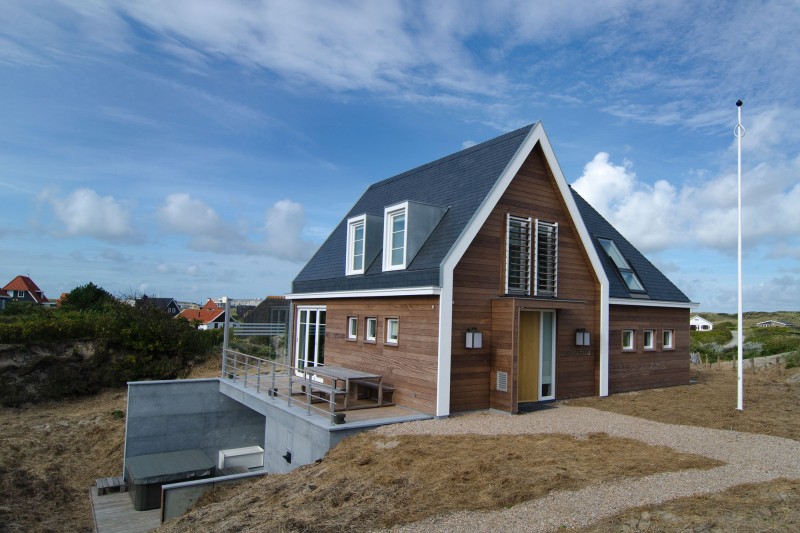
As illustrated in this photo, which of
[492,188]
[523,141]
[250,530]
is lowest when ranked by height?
[250,530]

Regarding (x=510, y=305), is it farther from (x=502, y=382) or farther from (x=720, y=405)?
(x=720, y=405)

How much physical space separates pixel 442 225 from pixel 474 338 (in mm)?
3233

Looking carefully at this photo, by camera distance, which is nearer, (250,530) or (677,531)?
(677,531)

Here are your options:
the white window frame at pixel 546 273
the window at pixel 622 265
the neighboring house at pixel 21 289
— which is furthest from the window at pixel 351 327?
the neighboring house at pixel 21 289

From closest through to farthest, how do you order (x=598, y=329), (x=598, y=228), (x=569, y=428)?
(x=569, y=428), (x=598, y=329), (x=598, y=228)

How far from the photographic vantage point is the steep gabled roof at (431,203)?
13891 mm

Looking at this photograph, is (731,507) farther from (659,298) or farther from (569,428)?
(659,298)

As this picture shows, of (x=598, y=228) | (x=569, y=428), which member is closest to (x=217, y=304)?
(x=598, y=228)

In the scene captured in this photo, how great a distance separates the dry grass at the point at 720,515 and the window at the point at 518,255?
754 cm

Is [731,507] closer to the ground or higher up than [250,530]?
higher up

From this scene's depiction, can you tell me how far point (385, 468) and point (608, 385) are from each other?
10134 mm

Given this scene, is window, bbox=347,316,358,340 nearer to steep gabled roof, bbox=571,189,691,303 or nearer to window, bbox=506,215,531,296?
window, bbox=506,215,531,296

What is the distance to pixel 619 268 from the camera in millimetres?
18688

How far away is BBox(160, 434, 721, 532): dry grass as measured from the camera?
7.57 meters
